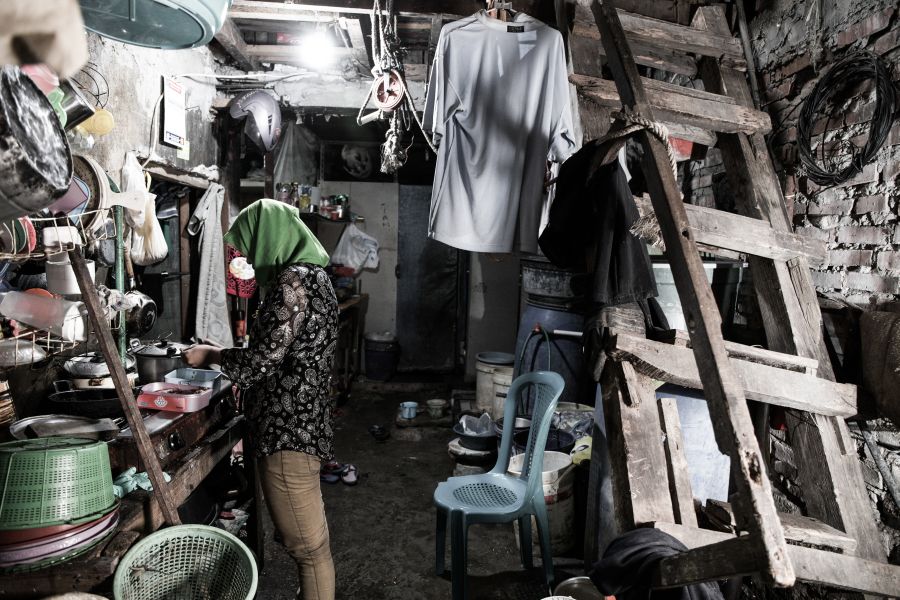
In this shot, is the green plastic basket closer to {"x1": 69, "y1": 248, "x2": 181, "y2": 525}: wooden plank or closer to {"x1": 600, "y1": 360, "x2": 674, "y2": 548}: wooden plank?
{"x1": 69, "y1": 248, "x2": 181, "y2": 525}: wooden plank

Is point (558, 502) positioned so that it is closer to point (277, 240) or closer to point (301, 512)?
point (301, 512)

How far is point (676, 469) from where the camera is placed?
2.36m

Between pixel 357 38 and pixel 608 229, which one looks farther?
pixel 357 38

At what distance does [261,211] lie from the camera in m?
2.62

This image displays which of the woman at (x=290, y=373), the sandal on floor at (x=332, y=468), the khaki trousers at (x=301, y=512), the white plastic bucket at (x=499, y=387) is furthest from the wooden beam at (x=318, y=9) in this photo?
the sandal on floor at (x=332, y=468)

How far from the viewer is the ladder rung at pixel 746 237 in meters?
2.27

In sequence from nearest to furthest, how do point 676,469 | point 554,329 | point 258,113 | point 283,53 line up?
point 676,469 → point 554,329 → point 258,113 → point 283,53

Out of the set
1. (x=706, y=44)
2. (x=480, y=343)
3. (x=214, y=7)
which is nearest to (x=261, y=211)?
(x=214, y=7)

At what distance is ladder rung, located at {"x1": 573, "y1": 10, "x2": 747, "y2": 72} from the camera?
2664 mm

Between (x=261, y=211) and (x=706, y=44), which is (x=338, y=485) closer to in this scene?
(x=261, y=211)

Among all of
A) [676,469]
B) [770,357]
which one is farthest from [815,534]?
[770,357]

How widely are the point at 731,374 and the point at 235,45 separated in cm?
524

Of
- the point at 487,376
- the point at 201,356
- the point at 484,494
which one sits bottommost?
the point at 484,494

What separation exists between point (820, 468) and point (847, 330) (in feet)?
2.43
